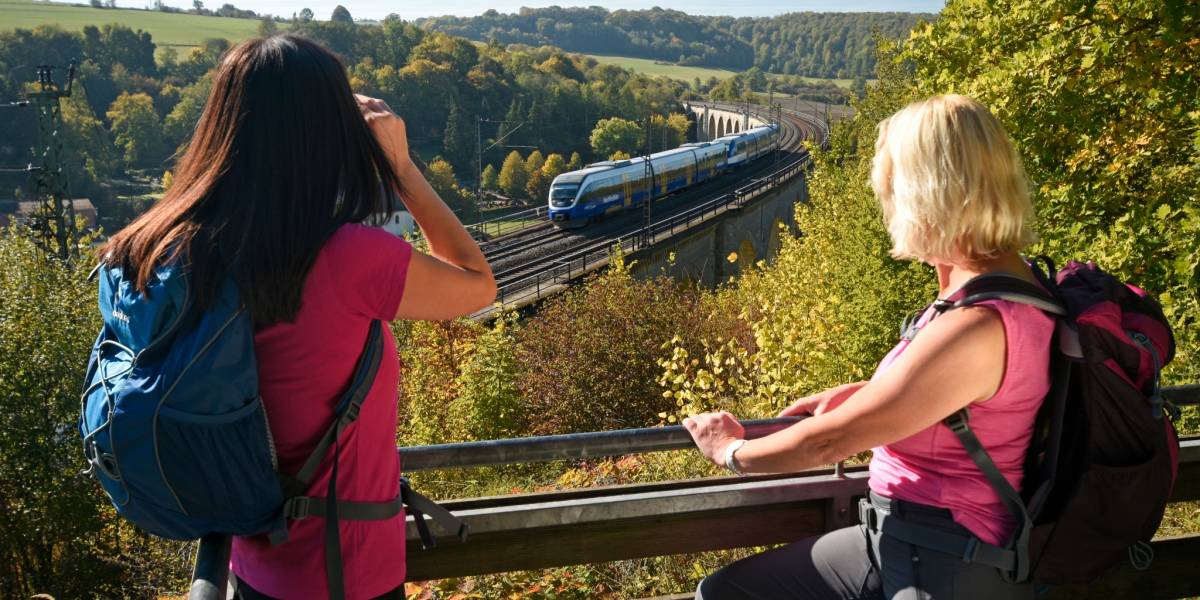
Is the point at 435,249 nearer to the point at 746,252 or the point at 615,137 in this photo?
the point at 746,252

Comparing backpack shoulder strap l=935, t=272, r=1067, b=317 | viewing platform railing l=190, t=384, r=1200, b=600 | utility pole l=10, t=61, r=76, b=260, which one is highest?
backpack shoulder strap l=935, t=272, r=1067, b=317

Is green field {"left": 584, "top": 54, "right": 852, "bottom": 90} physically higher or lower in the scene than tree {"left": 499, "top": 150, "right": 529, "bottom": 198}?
higher

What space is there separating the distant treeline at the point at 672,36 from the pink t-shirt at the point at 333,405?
172 m

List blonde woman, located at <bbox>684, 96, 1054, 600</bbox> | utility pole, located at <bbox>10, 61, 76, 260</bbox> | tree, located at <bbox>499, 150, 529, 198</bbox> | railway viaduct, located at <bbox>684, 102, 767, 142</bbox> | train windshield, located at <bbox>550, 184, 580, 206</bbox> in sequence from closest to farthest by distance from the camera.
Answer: blonde woman, located at <bbox>684, 96, 1054, 600</bbox>, utility pole, located at <bbox>10, 61, 76, 260</bbox>, train windshield, located at <bbox>550, 184, 580, 206</bbox>, tree, located at <bbox>499, 150, 529, 198</bbox>, railway viaduct, located at <bbox>684, 102, 767, 142</bbox>

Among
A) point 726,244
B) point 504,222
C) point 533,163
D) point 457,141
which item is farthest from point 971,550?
point 457,141

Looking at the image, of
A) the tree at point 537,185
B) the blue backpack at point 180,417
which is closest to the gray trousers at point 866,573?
the blue backpack at point 180,417

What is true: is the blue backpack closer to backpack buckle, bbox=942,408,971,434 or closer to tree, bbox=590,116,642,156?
backpack buckle, bbox=942,408,971,434

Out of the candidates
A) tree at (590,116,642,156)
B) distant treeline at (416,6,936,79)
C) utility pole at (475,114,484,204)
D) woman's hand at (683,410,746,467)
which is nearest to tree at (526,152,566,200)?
utility pole at (475,114,484,204)

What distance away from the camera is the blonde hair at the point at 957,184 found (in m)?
1.75

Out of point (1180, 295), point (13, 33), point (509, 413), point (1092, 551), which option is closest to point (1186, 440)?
point (1092, 551)

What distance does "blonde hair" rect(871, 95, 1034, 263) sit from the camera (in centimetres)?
175

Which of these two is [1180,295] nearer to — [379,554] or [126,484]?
[379,554]

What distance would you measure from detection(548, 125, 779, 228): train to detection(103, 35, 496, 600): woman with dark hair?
35.3 meters

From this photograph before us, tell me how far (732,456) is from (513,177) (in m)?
67.9
